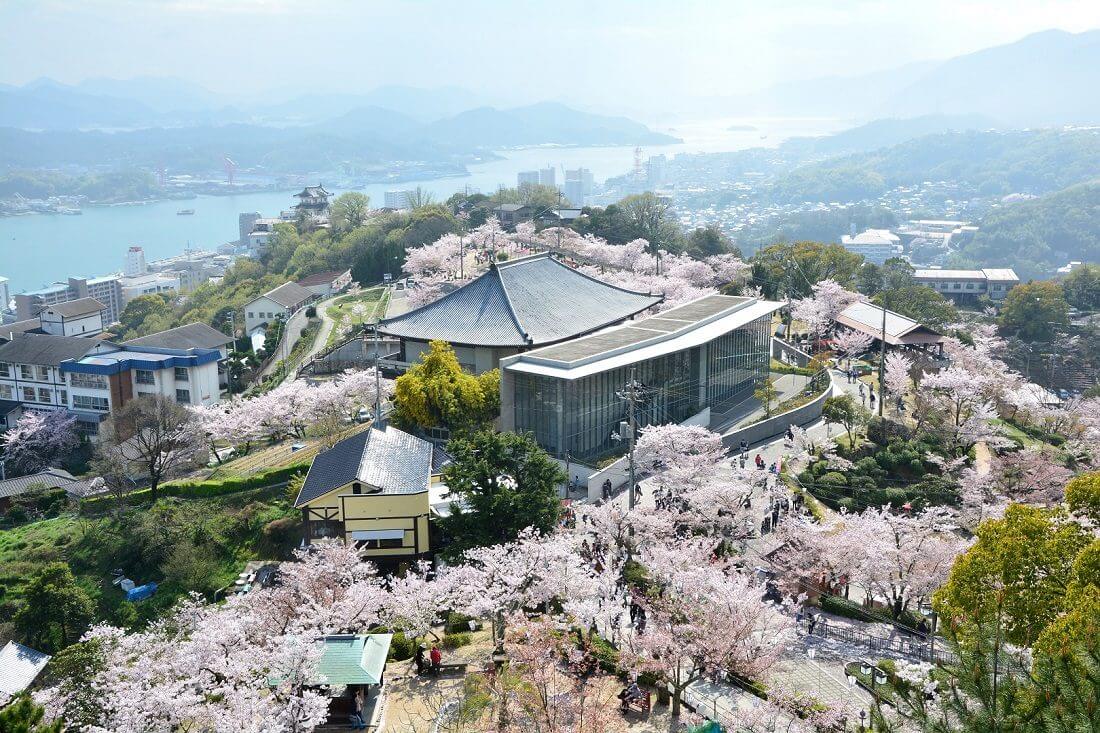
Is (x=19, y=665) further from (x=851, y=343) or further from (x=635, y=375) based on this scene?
(x=851, y=343)

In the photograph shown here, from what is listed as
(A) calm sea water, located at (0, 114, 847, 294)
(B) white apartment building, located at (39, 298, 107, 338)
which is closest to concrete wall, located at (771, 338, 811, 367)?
(B) white apartment building, located at (39, 298, 107, 338)

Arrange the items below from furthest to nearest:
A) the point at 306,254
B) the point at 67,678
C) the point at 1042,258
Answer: the point at 1042,258 < the point at 306,254 < the point at 67,678

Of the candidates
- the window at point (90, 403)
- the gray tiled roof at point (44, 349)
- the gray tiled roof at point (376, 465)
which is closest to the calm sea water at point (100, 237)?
the gray tiled roof at point (44, 349)

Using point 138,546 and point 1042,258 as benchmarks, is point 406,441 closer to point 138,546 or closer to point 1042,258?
point 138,546

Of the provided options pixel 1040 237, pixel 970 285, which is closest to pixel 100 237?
pixel 970 285

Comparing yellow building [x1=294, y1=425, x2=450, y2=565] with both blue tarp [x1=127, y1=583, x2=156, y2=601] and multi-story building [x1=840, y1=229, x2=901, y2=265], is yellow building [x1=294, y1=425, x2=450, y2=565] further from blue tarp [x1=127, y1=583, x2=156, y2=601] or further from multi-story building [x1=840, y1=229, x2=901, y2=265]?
multi-story building [x1=840, y1=229, x2=901, y2=265]

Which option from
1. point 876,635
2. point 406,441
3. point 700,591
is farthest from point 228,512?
point 876,635

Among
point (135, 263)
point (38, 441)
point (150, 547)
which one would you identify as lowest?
point (38, 441)
